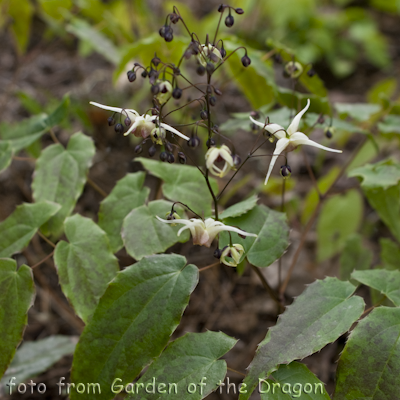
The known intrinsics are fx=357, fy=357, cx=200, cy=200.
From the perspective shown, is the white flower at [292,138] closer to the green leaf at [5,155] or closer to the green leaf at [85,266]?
the green leaf at [85,266]

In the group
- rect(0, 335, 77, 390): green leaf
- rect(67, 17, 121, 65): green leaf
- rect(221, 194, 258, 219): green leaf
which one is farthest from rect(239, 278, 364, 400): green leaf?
rect(67, 17, 121, 65): green leaf

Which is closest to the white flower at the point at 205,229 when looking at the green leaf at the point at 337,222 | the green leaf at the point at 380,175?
the green leaf at the point at 380,175

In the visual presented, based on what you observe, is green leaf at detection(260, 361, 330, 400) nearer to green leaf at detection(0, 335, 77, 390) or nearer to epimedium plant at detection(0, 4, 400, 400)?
epimedium plant at detection(0, 4, 400, 400)

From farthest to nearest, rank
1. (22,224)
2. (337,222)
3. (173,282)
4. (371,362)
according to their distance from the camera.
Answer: (337,222)
(22,224)
(173,282)
(371,362)

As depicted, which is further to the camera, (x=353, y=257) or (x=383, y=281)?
(x=353, y=257)

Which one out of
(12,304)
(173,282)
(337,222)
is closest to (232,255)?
(173,282)

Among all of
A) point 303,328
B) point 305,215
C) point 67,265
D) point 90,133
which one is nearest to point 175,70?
point 67,265

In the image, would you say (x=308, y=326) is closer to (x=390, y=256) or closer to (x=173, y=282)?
(x=173, y=282)
